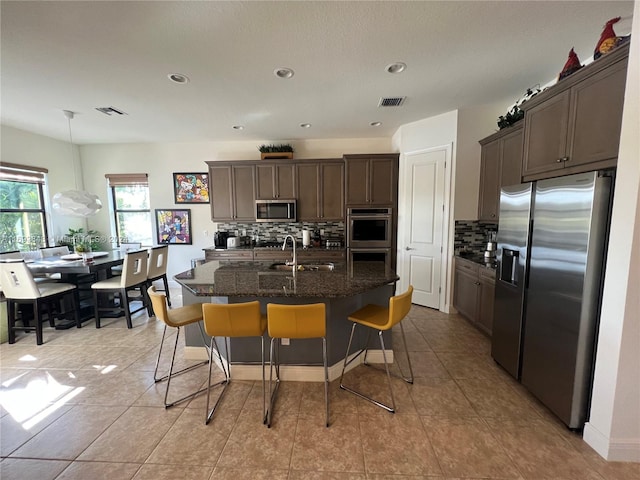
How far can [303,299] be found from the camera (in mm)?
2180

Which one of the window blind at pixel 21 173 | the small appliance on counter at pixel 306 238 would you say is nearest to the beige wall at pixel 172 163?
the window blind at pixel 21 173

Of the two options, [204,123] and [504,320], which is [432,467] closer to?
[504,320]

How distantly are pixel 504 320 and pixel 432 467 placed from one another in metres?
1.41

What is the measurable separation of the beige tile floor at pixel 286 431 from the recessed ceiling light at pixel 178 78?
2.90 m

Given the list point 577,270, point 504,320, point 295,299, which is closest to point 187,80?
point 295,299

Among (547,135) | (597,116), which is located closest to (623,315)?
(597,116)

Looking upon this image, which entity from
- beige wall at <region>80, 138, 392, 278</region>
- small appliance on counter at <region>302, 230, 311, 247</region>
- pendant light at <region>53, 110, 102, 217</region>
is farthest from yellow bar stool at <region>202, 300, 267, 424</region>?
beige wall at <region>80, 138, 392, 278</region>

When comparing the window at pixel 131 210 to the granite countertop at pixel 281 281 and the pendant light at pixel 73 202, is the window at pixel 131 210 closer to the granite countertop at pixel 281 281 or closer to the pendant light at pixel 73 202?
the pendant light at pixel 73 202

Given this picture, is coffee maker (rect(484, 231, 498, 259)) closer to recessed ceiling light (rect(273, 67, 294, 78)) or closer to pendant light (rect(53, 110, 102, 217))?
recessed ceiling light (rect(273, 67, 294, 78))

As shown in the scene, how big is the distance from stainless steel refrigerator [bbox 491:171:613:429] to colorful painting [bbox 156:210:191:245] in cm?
525

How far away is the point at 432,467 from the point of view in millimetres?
1484

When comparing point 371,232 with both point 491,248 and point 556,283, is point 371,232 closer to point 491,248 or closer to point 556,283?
point 491,248

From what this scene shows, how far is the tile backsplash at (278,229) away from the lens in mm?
4973

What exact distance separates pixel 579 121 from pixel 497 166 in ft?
4.87
